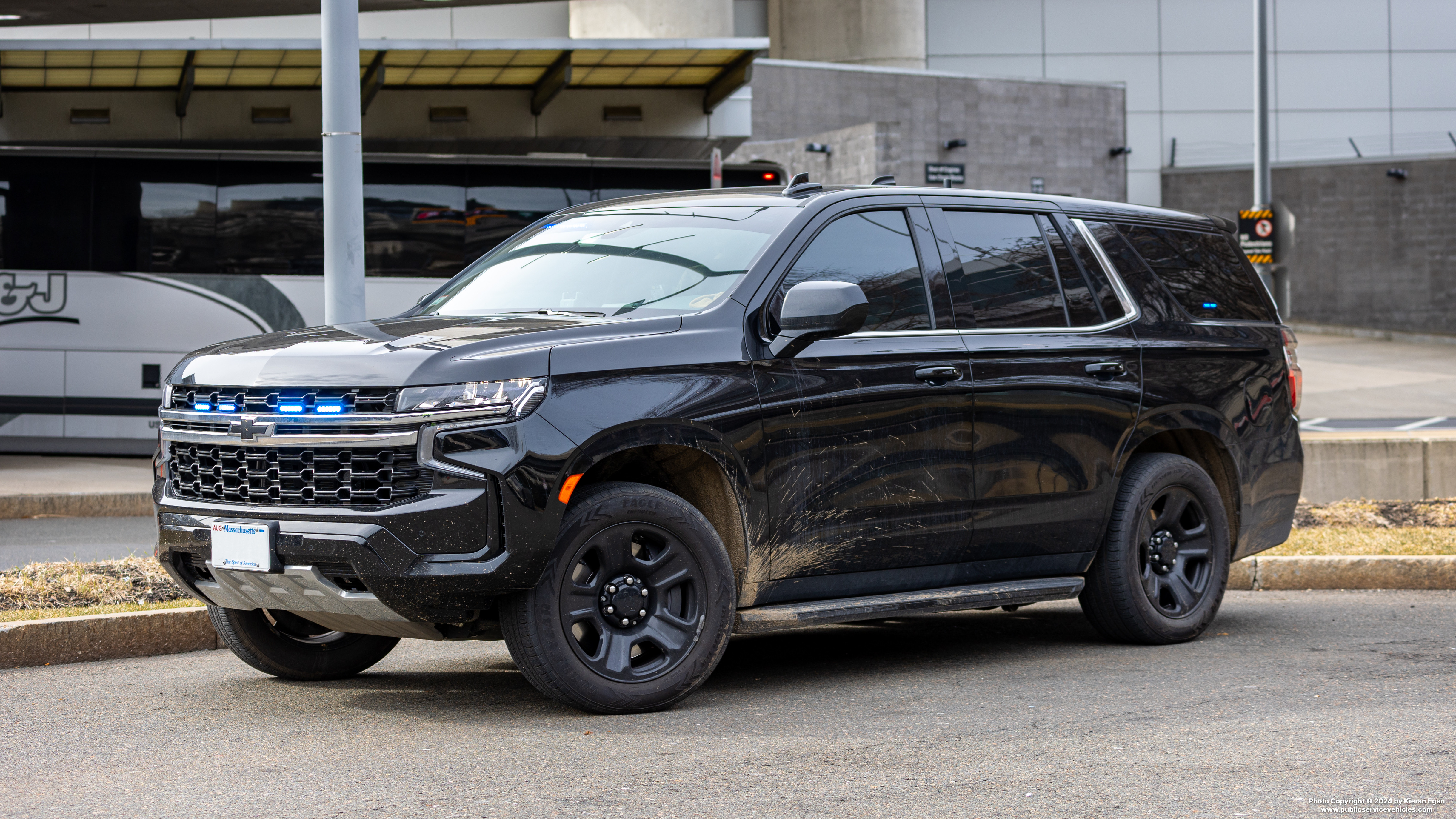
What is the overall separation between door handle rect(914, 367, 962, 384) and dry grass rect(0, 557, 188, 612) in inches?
137

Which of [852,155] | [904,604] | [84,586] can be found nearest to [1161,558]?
[904,604]

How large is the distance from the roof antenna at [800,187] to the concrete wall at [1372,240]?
120 feet

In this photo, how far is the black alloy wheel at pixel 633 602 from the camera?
529cm

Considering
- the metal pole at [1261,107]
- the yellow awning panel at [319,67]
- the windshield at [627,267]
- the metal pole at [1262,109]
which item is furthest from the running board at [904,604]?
→ the metal pole at [1261,107]

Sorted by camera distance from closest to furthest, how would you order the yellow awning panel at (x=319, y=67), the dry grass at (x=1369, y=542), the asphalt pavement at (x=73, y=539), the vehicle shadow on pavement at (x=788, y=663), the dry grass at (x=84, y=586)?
the vehicle shadow on pavement at (x=788, y=663), the dry grass at (x=84, y=586), the dry grass at (x=1369, y=542), the asphalt pavement at (x=73, y=539), the yellow awning panel at (x=319, y=67)

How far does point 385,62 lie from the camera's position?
1736cm

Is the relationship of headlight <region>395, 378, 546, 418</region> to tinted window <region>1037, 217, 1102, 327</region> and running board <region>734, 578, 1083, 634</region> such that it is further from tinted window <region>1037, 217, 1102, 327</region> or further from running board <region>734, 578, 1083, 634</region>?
tinted window <region>1037, 217, 1102, 327</region>

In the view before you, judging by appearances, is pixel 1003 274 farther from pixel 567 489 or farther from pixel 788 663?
pixel 567 489

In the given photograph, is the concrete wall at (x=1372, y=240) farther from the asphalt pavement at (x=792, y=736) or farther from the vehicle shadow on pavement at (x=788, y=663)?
the asphalt pavement at (x=792, y=736)

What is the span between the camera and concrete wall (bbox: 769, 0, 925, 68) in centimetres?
4069

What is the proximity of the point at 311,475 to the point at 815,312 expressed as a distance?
180 centimetres

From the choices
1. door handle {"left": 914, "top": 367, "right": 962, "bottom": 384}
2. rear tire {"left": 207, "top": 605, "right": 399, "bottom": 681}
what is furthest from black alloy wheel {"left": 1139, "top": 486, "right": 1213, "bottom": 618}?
rear tire {"left": 207, "top": 605, "right": 399, "bottom": 681}

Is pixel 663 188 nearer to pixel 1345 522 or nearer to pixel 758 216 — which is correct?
pixel 1345 522

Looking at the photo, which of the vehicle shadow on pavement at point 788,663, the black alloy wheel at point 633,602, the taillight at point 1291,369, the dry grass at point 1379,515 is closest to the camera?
the black alloy wheel at point 633,602
